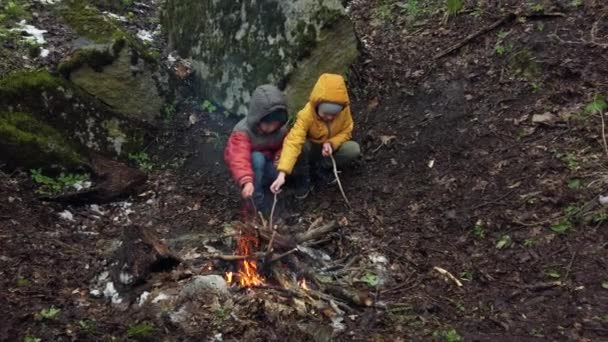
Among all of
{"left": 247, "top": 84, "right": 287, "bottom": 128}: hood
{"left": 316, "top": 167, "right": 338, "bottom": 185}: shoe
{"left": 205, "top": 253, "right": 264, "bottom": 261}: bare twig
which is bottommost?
{"left": 316, "top": 167, "right": 338, "bottom": 185}: shoe

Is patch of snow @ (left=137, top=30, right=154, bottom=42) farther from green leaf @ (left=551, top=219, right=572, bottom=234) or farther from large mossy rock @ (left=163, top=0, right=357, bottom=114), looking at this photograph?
green leaf @ (left=551, top=219, right=572, bottom=234)

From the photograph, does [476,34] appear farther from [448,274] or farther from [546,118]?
[448,274]

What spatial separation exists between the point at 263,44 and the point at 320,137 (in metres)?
1.84

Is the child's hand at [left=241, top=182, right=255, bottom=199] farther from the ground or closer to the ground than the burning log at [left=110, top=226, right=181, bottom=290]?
farther from the ground

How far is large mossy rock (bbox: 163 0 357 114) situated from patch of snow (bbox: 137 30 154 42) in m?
0.95

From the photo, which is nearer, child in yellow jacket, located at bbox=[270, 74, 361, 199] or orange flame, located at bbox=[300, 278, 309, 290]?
orange flame, located at bbox=[300, 278, 309, 290]

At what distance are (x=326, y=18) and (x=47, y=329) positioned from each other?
4.86 meters

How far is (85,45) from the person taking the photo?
7082mm

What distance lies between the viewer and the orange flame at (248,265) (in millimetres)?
4555

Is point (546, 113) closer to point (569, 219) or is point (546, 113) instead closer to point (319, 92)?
point (569, 219)

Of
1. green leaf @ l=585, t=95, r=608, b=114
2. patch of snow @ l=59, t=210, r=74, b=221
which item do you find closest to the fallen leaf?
green leaf @ l=585, t=95, r=608, b=114

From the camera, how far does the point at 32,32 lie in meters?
7.38

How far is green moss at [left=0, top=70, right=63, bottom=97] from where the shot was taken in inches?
233

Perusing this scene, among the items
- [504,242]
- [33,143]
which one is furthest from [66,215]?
[504,242]
